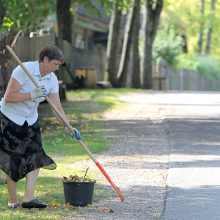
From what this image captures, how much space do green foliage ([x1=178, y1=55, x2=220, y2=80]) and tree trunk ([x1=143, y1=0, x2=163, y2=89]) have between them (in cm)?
1171

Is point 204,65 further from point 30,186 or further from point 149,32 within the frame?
→ point 30,186

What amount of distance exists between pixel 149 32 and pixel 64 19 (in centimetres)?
728

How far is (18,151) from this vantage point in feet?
28.2

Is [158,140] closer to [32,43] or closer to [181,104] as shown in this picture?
[32,43]

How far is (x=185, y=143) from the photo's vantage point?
14344 millimetres

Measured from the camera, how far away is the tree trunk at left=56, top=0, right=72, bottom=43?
1119 inches

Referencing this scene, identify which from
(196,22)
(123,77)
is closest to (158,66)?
(123,77)

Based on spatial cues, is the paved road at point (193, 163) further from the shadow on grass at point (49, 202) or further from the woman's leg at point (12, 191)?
the woman's leg at point (12, 191)

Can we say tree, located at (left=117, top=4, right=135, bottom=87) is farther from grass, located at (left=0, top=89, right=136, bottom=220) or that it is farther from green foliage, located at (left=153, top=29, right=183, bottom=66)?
green foliage, located at (left=153, top=29, right=183, bottom=66)

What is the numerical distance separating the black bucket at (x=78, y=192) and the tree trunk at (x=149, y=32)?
26.5 metres

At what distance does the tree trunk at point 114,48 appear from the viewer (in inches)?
1319

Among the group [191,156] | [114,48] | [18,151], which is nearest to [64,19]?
[114,48]

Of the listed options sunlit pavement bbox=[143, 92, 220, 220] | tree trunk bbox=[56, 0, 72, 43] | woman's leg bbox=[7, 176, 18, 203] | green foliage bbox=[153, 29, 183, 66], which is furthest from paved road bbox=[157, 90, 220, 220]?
green foliage bbox=[153, 29, 183, 66]

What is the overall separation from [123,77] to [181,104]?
11.3 metres
